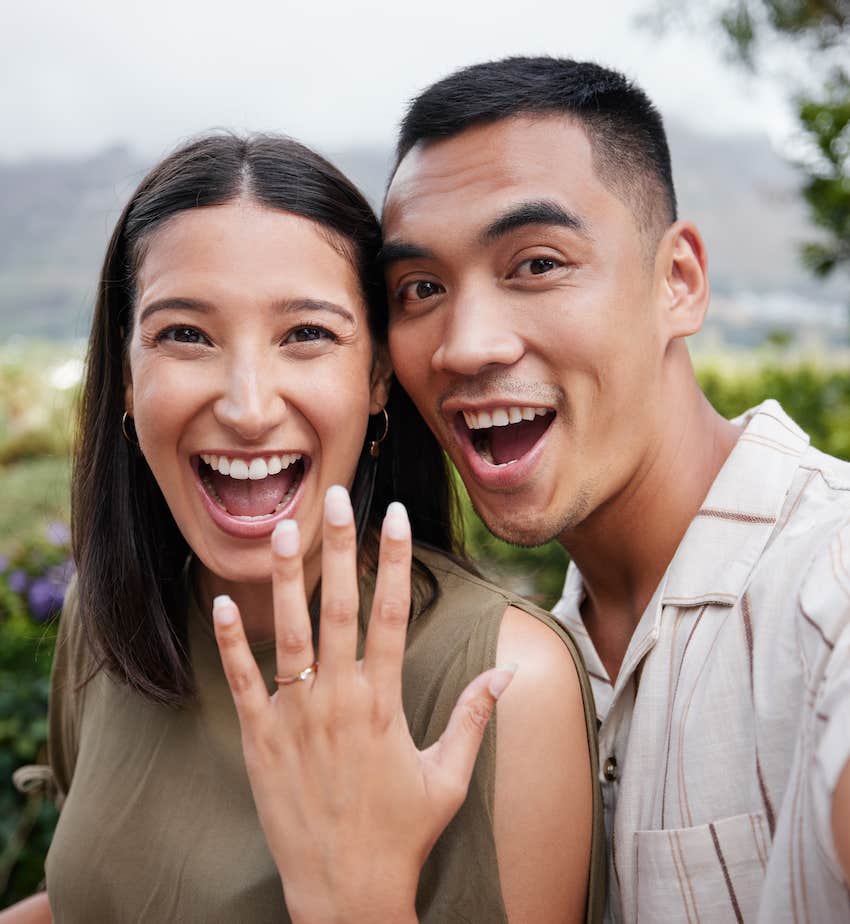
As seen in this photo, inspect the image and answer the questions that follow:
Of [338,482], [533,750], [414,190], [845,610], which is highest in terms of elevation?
[414,190]

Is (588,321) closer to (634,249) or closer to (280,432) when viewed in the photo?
(634,249)

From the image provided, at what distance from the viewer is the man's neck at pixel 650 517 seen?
7.41ft

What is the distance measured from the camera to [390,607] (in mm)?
1522

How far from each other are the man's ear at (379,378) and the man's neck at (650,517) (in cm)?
56

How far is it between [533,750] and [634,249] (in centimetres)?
109

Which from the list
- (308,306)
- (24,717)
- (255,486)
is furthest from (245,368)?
(24,717)

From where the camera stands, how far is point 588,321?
2.05 m

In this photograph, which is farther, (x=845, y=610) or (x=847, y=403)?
(x=847, y=403)

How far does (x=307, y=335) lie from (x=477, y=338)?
0.34 meters

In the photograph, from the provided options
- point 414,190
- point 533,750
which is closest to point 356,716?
point 533,750

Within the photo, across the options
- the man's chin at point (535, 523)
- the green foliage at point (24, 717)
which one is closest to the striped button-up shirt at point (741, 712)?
the man's chin at point (535, 523)

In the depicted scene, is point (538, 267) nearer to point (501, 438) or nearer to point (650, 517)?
point (501, 438)

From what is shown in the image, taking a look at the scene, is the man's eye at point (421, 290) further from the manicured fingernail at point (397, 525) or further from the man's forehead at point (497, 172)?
the manicured fingernail at point (397, 525)

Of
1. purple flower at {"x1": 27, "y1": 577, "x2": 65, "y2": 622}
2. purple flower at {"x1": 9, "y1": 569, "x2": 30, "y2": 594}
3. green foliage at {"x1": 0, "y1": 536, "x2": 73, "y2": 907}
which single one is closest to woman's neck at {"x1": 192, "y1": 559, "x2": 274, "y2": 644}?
green foliage at {"x1": 0, "y1": 536, "x2": 73, "y2": 907}
